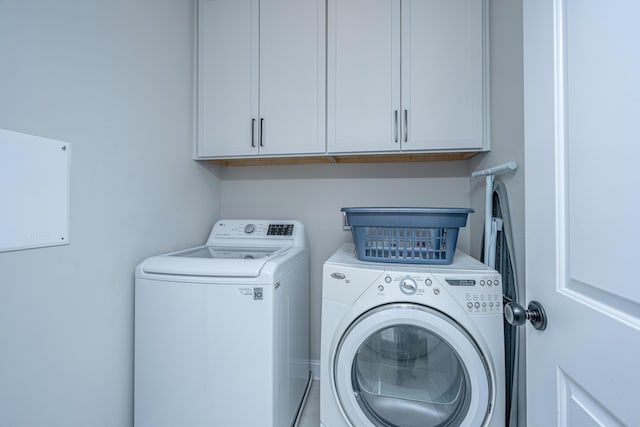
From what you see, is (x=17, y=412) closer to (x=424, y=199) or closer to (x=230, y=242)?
(x=230, y=242)

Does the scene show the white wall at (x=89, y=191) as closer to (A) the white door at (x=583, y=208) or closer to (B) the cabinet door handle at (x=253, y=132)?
(B) the cabinet door handle at (x=253, y=132)

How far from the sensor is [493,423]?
989mm

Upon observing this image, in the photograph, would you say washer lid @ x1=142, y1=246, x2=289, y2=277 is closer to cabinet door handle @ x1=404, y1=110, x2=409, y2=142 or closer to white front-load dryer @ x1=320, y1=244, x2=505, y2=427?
white front-load dryer @ x1=320, y1=244, x2=505, y2=427

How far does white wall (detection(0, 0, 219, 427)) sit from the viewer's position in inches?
32.9

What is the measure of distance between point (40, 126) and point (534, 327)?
63.4 inches

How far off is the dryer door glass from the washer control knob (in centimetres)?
15

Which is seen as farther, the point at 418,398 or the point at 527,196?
the point at 418,398

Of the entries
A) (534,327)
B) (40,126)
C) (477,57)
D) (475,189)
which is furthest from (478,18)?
(40,126)

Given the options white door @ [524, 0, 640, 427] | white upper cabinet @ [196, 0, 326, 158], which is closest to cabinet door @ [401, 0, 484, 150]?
white upper cabinet @ [196, 0, 326, 158]

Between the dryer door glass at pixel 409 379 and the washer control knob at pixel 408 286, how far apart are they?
15 cm

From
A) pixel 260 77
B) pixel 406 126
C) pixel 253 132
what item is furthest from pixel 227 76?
pixel 406 126

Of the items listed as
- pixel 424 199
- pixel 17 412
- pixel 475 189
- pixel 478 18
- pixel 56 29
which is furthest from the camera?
pixel 424 199

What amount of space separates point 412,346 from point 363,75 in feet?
4.67

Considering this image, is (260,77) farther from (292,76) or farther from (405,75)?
(405,75)
